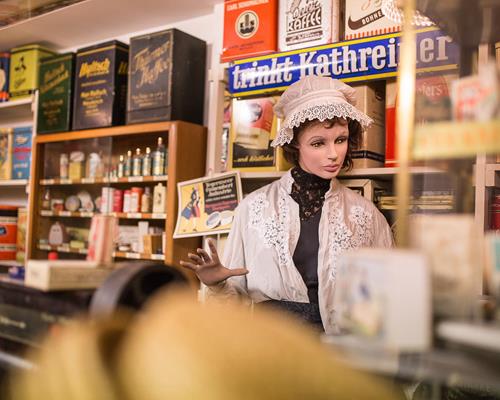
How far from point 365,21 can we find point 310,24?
28 cm

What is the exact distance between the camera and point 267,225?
6.39 ft

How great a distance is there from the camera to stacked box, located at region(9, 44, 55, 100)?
3.92 metres

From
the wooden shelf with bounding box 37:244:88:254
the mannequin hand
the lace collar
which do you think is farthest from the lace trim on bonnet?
A: the wooden shelf with bounding box 37:244:88:254

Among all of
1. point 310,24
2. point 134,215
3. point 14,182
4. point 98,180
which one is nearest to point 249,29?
point 310,24

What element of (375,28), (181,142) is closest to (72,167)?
(181,142)

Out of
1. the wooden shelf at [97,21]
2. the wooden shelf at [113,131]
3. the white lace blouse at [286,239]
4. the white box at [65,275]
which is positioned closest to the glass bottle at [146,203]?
the wooden shelf at [113,131]

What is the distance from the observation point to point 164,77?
3.13 metres

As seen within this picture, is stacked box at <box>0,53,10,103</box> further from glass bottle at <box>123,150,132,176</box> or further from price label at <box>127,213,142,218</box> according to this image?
price label at <box>127,213,142,218</box>

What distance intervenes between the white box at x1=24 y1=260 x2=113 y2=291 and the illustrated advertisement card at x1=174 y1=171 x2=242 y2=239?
1.73 m

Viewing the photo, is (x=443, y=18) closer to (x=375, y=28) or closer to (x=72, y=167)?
(x=375, y=28)

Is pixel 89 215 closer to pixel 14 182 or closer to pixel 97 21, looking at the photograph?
pixel 14 182

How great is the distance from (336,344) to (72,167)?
3.34 metres

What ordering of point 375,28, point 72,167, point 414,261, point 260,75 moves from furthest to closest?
point 72,167, point 260,75, point 375,28, point 414,261

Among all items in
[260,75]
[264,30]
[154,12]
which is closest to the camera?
[260,75]
